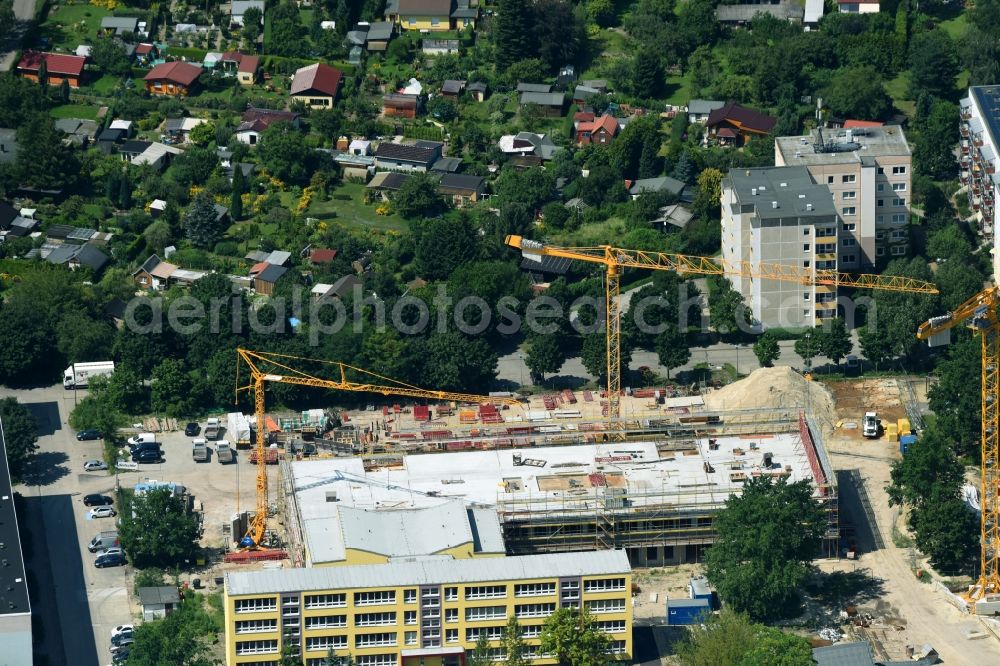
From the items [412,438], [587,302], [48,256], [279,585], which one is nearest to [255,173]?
[48,256]

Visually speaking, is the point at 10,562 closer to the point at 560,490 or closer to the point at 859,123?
the point at 560,490

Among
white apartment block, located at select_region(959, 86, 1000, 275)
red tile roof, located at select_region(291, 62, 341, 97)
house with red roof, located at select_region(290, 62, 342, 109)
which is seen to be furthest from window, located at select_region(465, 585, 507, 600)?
red tile roof, located at select_region(291, 62, 341, 97)

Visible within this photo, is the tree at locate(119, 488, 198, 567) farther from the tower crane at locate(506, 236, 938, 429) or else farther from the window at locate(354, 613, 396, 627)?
the tower crane at locate(506, 236, 938, 429)

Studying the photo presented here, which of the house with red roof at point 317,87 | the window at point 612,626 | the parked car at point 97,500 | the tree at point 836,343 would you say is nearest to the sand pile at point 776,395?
the tree at point 836,343

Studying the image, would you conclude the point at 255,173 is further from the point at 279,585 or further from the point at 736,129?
the point at 279,585

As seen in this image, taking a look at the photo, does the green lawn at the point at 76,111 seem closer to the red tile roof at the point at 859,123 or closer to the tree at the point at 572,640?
the red tile roof at the point at 859,123
